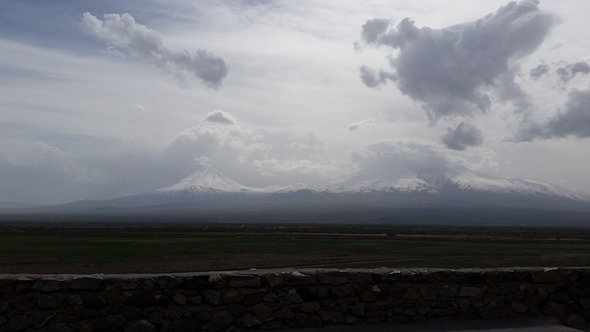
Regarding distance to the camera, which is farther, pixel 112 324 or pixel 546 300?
pixel 546 300

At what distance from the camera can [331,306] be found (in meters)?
8.34

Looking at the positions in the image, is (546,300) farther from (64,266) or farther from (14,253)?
(14,253)

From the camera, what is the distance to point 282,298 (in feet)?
26.8

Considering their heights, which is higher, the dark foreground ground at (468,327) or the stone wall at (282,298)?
the stone wall at (282,298)

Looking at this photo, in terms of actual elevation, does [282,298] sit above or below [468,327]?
above

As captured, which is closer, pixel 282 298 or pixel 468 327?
pixel 282 298

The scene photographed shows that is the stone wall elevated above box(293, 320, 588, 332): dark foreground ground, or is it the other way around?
the stone wall

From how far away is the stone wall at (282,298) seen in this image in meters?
7.60

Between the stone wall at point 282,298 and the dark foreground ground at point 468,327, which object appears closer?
the stone wall at point 282,298

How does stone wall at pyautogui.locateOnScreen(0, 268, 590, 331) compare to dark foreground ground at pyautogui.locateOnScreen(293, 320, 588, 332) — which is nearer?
stone wall at pyautogui.locateOnScreen(0, 268, 590, 331)

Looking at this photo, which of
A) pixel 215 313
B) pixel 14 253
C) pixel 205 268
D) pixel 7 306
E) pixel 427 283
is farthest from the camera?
pixel 14 253

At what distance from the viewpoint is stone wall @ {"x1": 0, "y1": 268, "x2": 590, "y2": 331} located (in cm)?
760

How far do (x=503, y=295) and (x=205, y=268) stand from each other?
27.4 metres

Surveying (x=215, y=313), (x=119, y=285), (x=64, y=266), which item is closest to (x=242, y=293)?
(x=215, y=313)
